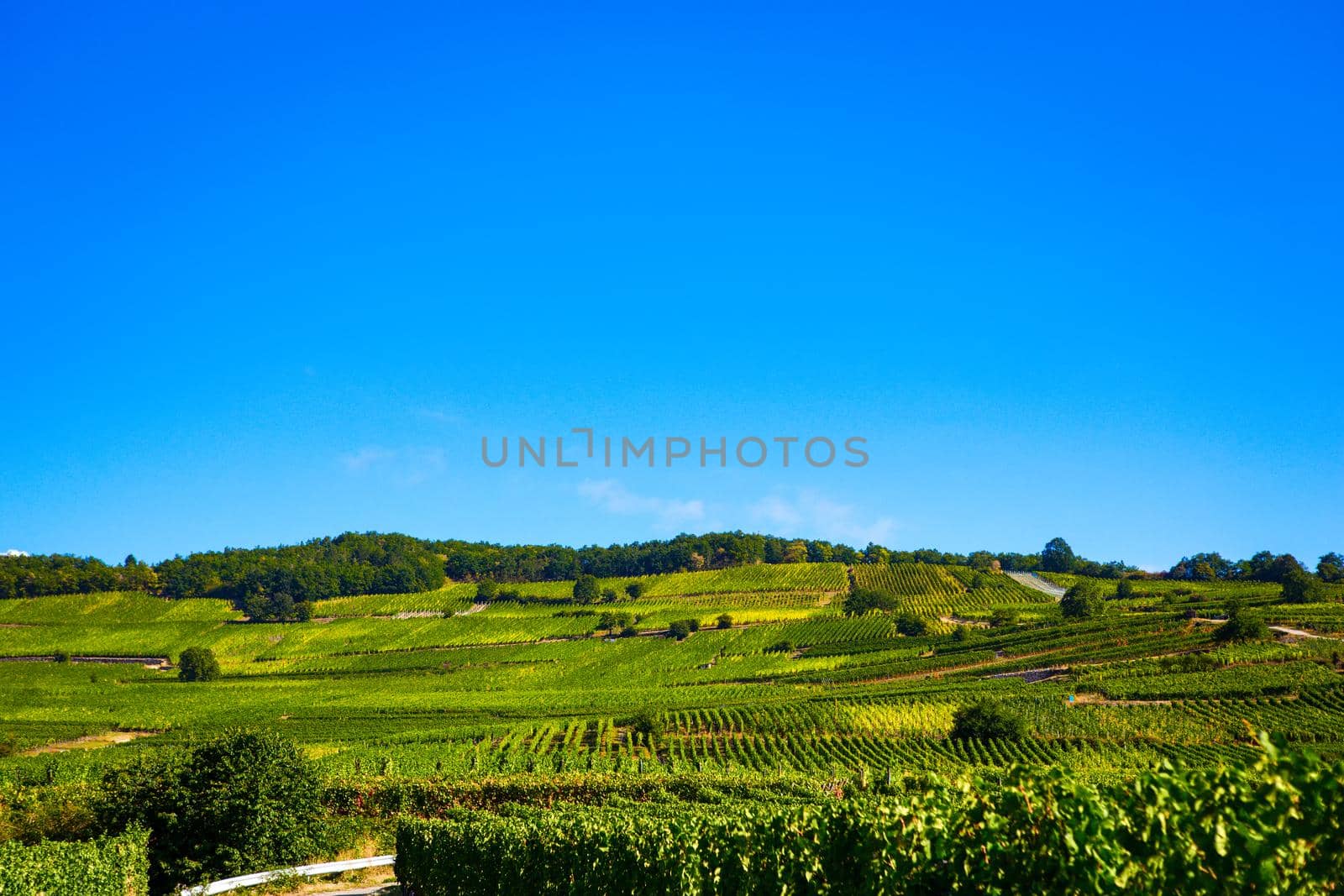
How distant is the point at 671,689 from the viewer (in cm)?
10888

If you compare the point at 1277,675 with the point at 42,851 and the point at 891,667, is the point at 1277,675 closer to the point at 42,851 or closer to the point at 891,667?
the point at 891,667

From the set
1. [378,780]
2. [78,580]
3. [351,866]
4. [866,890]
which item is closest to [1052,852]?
[866,890]

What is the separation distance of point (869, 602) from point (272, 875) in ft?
452

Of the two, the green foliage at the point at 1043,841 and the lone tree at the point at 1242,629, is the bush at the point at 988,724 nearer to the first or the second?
the lone tree at the point at 1242,629

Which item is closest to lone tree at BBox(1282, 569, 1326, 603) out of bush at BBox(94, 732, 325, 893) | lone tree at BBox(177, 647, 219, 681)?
bush at BBox(94, 732, 325, 893)

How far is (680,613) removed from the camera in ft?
528

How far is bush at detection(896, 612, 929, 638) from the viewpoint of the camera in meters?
132

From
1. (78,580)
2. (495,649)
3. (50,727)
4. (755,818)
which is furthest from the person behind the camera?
(78,580)

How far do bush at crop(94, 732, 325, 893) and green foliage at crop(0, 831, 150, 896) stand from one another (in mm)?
4509

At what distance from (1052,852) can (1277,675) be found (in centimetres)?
9869

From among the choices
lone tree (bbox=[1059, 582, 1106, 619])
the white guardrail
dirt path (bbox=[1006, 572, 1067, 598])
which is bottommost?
the white guardrail

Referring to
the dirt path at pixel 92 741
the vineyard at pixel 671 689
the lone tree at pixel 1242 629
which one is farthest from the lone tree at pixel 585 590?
the lone tree at pixel 1242 629

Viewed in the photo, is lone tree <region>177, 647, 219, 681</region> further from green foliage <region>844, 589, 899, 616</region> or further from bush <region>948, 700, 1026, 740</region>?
bush <region>948, 700, 1026, 740</region>

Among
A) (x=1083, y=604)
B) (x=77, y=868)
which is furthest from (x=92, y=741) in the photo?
(x=1083, y=604)
